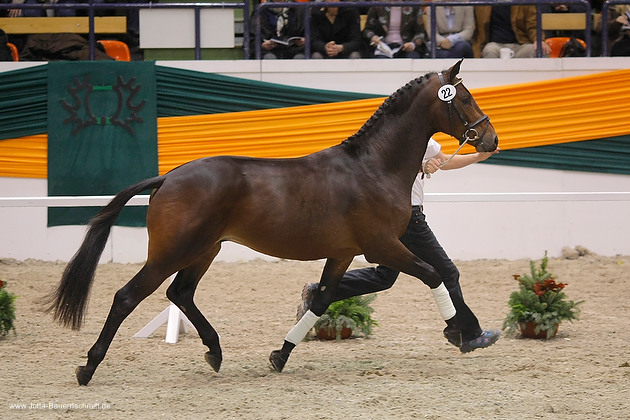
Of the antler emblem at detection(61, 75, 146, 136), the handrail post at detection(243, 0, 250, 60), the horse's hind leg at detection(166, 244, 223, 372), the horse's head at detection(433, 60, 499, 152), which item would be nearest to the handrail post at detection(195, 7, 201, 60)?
the handrail post at detection(243, 0, 250, 60)

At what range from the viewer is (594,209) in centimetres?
1040

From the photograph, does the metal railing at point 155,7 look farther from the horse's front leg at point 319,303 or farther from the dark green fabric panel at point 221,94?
the horse's front leg at point 319,303

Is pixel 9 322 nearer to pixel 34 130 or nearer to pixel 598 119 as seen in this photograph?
pixel 34 130

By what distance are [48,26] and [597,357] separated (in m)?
8.47

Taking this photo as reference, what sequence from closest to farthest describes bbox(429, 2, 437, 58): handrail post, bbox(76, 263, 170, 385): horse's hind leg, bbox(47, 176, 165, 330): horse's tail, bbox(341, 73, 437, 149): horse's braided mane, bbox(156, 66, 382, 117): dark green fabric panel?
bbox(76, 263, 170, 385): horse's hind leg < bbox(47, 176, 165, 330): horse's tail < bbox(341, 73, 437, 149): horse's braided mane < bbox(156, 66, 382, 117): dark green fabric panel < bbox(429, 2, 437, 58): handrail post

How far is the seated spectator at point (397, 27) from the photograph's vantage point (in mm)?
10578

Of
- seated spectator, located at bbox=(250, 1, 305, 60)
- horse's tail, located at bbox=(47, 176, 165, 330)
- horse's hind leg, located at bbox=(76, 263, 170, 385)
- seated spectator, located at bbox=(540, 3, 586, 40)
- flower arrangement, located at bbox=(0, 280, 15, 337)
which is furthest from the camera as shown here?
seated spectator, located at bbox=(540, 3, 586, 40)

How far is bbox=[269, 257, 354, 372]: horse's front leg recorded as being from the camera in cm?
531

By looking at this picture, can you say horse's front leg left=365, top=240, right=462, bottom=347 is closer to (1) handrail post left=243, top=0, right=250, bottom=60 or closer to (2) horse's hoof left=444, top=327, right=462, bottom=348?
(2) horse's hoof left=444, top=327, right=462, bottom=348

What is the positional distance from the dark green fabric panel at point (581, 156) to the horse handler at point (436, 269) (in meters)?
4.88

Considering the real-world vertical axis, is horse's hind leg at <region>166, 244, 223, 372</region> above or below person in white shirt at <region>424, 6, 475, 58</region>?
below

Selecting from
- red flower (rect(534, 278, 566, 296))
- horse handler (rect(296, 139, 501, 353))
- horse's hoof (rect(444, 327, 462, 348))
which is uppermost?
horse handler (rect(296, 139, 501, 353))

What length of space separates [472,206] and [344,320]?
467 centimetres

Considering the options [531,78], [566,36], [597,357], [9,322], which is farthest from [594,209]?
[9,322]
